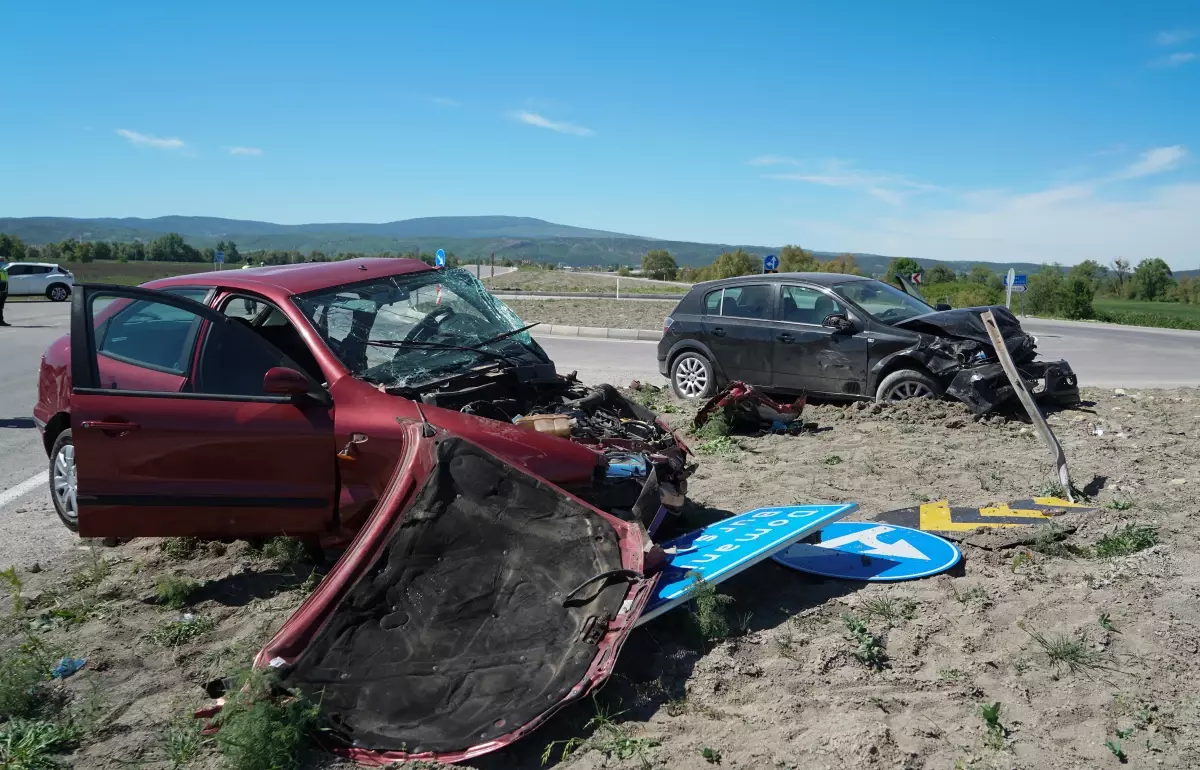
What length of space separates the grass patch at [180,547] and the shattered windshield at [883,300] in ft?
23.2

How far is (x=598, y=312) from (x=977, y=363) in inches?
751

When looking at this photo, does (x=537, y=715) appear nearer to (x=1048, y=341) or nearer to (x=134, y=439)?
(x=134, y=439)

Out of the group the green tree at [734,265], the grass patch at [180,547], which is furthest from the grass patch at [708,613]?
the green tree at [734,265]

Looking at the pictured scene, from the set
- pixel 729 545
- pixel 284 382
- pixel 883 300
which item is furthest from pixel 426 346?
pixel 883 300

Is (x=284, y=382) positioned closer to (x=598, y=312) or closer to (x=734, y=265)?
(x=598, y=312)

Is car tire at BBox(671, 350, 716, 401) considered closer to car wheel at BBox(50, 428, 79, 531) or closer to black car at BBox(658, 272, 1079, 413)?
black car at BBox(658, 272, 1079, 413)

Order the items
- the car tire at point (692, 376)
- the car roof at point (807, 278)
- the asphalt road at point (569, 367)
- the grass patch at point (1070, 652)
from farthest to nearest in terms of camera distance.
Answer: the car tire at point (692, 376), the car roof at point (807, 278), the asphalt road at point (569, 367), the grass patch at point (1070, 652)

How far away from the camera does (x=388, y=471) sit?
438 centimetres

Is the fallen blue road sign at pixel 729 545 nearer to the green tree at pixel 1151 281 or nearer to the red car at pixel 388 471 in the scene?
the red car at pixel 388 471

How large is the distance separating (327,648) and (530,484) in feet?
3.69

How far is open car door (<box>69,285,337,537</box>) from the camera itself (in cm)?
449

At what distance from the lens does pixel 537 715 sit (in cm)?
321

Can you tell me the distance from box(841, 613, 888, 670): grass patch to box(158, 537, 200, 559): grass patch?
12.6 feet

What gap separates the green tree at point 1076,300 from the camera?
3338 centimetres
